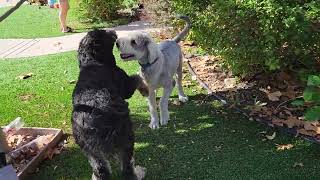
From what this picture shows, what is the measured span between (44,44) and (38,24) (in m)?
2.05

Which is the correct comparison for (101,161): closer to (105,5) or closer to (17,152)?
(17,152)

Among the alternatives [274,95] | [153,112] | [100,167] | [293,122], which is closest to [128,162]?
[100,167]

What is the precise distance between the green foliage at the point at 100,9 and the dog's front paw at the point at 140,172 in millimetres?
6967

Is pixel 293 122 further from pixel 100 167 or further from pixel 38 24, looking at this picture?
pixel 38 24

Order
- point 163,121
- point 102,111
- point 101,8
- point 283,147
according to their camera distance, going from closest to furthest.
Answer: point 102,111, point 283,147, point 163,121, point 101,8

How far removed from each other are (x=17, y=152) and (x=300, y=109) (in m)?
3.49

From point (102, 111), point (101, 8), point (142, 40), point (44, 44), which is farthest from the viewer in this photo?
point (101, 8)

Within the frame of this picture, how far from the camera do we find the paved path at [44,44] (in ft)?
31.2

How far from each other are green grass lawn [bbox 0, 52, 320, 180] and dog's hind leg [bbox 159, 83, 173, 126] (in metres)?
0.10

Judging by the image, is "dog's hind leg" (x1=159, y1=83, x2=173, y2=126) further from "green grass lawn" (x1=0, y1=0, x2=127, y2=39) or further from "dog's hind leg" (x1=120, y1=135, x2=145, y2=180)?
"green grass lawn" (x1=0, y1=0, x2=127, y2=39)

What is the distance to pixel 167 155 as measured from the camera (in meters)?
5.16

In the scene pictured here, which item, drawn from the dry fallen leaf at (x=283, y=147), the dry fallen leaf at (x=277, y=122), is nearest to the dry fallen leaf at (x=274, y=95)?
the dry fallen leaf at (x=277, y=122)

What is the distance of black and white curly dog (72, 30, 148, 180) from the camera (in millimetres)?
4078

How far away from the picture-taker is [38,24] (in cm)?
1187
